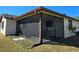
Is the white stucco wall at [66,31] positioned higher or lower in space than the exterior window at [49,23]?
lower

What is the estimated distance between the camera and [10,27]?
12383 mm

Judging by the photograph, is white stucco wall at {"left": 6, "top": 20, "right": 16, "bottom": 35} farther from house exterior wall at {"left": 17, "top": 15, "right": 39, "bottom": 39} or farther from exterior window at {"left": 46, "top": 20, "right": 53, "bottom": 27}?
exterior window at {"left": 46, "top": 20, "right": 53, "bottom": 27}

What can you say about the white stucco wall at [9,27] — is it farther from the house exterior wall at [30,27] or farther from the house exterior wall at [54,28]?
the house exterior wall at [54,28]

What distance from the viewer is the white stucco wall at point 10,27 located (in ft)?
39.9

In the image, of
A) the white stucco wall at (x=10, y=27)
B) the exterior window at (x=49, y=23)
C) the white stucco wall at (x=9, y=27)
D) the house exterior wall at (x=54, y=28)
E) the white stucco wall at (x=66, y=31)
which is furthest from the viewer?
the white stucco wall at (x=10, y=27)

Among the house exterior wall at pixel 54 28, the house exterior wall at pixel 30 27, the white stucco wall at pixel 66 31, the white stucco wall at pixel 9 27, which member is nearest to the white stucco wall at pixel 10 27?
the white stucco wall at pixel 9 27

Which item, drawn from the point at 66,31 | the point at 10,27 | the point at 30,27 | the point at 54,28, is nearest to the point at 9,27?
the point at 10,27

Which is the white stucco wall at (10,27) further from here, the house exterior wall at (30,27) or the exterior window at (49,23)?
the exterior window at (49,23)

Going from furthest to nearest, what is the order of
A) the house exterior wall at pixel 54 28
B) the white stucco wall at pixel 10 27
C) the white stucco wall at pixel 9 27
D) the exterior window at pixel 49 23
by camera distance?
the white stucco wall at pixel 10 27 → the white stucco wall at pixel 9 27 → the exterior window at pixel 49 23 → the house exterior wall at pixel 54 28

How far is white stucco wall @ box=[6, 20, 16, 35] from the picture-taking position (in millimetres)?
12175

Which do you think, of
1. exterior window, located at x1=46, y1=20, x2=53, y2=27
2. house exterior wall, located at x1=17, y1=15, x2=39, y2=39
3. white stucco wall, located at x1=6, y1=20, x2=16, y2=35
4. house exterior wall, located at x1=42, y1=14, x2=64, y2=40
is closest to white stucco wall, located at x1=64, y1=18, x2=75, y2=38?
house exterior wall, located at x1=42, y1=14, x2=64, y2=40

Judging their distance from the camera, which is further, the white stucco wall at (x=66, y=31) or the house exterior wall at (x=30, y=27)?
the white stucco wall at (x=66, y=31)
